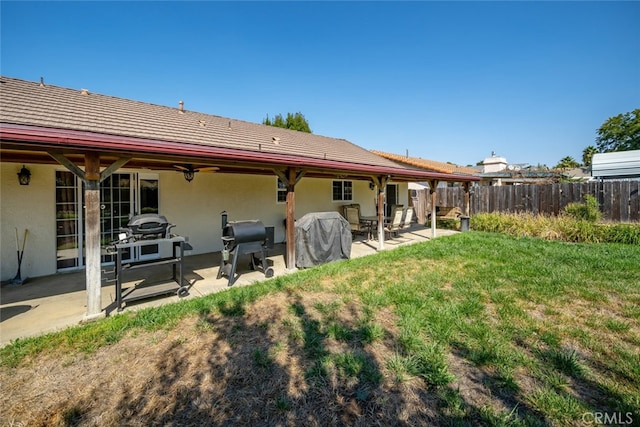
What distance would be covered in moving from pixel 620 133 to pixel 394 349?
50.3 metres

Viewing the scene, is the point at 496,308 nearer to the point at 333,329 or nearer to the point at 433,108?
the point at 333,329

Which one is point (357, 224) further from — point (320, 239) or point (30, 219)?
point (30, 219)

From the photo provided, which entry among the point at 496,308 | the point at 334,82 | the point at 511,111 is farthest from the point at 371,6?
the point at 511,111

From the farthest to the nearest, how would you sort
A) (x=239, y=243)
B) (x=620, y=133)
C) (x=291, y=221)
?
1. (x=620, y=133)
2. (x=291, y=221)
3. (x=239, y=243)

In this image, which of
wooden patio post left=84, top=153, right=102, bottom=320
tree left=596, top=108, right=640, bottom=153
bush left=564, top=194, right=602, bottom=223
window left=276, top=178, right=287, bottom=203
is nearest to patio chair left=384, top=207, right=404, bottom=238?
window left=276, top=178, right=287, bottom=203

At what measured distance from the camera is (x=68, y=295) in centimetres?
455

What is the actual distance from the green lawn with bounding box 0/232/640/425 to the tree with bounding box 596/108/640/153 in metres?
43.9

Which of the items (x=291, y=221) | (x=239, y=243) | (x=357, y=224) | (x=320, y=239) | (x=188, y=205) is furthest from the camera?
(x=357, y=224)

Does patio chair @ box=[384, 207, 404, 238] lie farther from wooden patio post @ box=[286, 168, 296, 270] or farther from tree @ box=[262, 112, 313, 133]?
tree @ box=[262, 112, 313, 133]

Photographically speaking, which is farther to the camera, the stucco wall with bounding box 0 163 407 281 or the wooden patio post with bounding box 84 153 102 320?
the stucco wall with bounding box 0 163 407 281

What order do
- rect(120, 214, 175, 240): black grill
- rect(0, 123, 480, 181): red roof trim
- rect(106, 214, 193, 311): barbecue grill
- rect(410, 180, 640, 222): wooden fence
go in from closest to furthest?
1. rect(0, 123, 480, 181): red roof trim
2. rect(106, 214, 193, 311): barbecue grill
3. rect(120, 214, 175, 240): black grill
4. rect(410, 180, 640, 222): wooden fence

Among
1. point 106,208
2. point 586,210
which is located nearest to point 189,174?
point 106,208

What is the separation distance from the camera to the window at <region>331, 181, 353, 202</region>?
11.2 metres

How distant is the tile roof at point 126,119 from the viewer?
18.7ft
